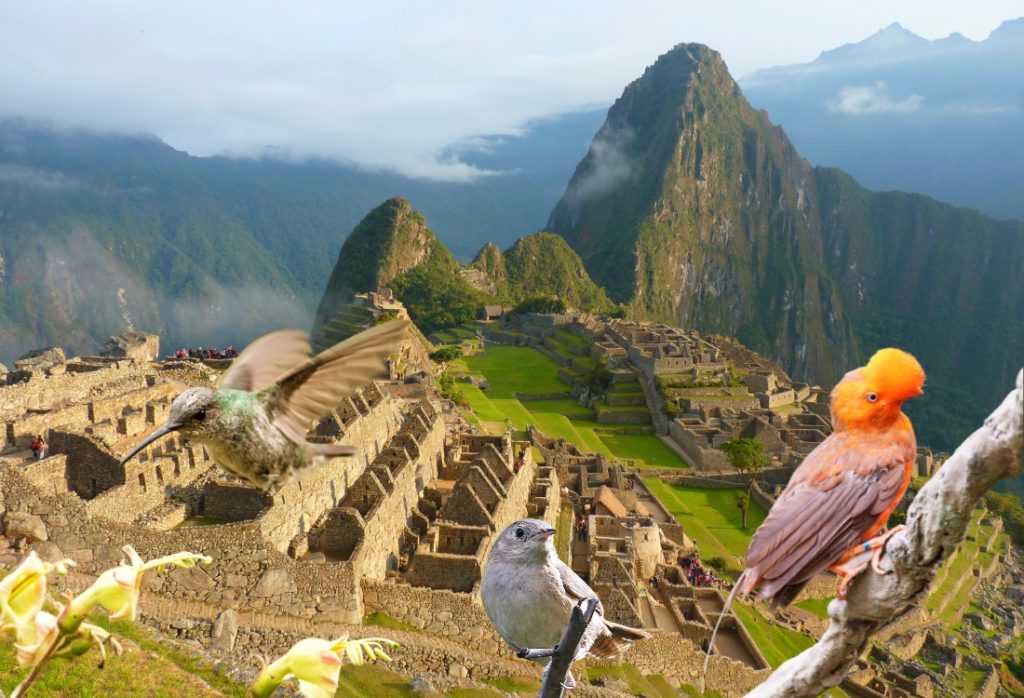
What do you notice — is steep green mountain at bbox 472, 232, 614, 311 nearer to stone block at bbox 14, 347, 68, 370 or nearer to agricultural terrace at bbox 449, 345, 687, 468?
agricultural terrace at bbox 449, 345, 687, 468

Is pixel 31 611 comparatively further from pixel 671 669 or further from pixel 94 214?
pixel 94 214

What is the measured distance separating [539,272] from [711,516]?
329 feet

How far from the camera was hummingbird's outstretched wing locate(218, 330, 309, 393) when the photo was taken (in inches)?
110

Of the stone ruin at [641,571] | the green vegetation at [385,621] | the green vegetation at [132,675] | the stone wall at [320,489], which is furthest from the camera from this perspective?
the stone ruin at [641,571]

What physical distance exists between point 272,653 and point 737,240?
198 meters

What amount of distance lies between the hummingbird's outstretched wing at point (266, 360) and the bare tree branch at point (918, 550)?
2.08 meters

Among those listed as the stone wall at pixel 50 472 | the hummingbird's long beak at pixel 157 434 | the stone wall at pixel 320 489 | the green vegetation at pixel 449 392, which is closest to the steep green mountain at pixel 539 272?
the green vegetation at pixel 449 392

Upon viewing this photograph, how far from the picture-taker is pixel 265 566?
36.2ft

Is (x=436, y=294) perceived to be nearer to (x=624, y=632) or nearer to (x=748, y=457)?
(x=748, y=457)

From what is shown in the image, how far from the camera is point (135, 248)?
60.7 metres

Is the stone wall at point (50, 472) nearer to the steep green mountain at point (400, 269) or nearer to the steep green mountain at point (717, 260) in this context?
the steep green mountain at point (400, 269)

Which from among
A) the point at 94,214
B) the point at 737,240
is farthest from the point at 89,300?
the point at 737,240

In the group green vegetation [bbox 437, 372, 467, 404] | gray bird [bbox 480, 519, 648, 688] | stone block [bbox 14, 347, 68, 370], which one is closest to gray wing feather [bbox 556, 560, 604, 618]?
gray bird [bbox 480, 519, 648, 688]

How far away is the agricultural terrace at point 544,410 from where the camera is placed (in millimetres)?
39969
